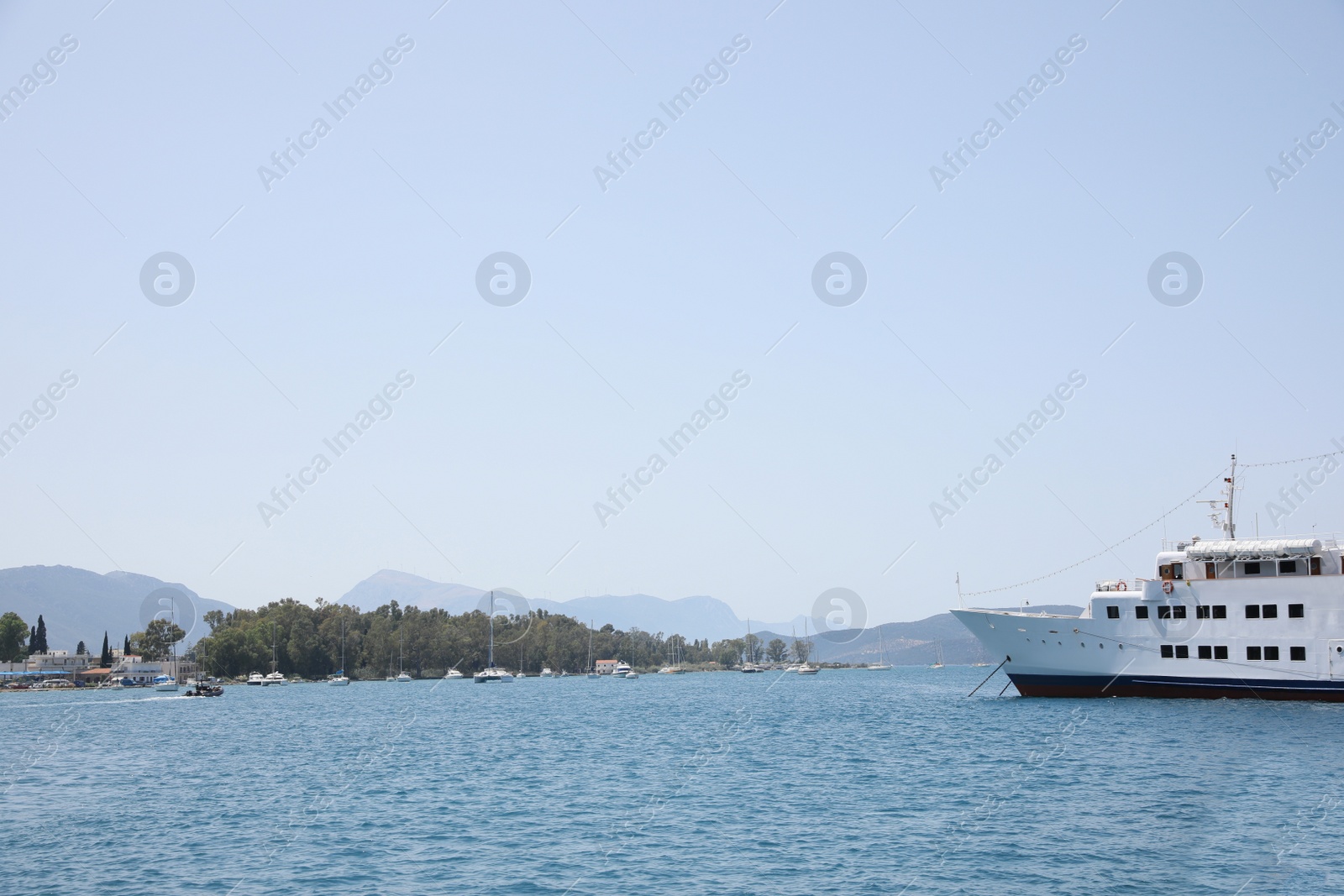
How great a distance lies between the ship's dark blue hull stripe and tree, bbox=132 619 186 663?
15535 centimetres

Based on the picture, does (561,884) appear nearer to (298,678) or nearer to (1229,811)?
(1229,811)

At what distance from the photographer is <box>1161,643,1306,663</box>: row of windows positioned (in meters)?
57.2

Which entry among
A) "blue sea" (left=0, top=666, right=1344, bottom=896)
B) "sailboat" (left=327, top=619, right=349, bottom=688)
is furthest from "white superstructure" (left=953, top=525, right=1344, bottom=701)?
"sailboat" (left=327, top=619, right=349, bottom=688)

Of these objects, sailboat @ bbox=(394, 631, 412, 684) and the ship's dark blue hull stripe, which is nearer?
the ship's dark blue hull stripe

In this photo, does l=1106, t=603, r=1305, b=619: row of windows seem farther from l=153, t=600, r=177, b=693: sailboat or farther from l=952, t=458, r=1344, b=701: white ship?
l=153, t=600, r=177, b=693: sailboat

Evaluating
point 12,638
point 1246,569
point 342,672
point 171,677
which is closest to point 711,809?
point 1246,569

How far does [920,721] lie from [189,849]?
1845 inches

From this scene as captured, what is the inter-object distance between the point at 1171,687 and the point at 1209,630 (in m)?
4.19

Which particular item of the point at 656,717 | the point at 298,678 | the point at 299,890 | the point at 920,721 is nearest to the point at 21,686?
the point at 298,678

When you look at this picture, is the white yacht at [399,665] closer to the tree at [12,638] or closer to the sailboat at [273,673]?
the sailboat at [273,673]

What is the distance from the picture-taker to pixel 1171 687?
6034 cm

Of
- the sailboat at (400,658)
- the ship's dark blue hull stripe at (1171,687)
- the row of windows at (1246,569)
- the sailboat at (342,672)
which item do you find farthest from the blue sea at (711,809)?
the sailboat at (400,658)

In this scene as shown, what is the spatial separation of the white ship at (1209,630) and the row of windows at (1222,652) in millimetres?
50

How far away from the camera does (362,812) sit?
31.6 metres
